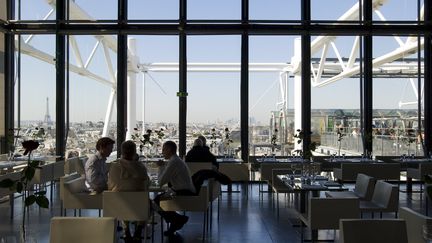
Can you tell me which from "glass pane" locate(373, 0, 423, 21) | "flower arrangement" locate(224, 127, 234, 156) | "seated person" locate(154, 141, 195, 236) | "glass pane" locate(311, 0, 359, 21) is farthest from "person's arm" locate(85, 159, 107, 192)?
"glass pane" locate(373, 0, 423, 21)

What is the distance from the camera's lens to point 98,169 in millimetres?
5246

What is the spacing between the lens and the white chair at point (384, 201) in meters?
4.99

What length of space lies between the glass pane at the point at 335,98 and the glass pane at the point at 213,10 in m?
1.83

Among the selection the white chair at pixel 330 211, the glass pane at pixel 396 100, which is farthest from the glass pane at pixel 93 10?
the white chair at pixel 330 211

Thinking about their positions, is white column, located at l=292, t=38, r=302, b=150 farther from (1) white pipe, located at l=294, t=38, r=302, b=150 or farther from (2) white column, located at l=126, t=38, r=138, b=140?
(2) white column, located at l=126, t=38, r=138, b=140

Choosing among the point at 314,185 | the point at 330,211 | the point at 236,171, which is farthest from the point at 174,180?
the point at 236,171

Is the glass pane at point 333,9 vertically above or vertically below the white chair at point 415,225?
above

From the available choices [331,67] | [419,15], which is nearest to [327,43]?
[331,67]

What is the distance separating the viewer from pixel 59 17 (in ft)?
32.2

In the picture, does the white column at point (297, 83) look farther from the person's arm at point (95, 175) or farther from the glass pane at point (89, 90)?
the person's arm at point (95, 175)

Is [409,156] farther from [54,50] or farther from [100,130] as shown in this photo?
[54,50]

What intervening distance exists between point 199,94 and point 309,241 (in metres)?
5.50

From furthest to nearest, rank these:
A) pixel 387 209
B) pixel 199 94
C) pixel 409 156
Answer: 1. pixel 199 94
2. pixel 409 156
3. pixel 387 209

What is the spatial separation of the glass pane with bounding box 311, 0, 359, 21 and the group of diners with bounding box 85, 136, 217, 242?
19.2 feet
